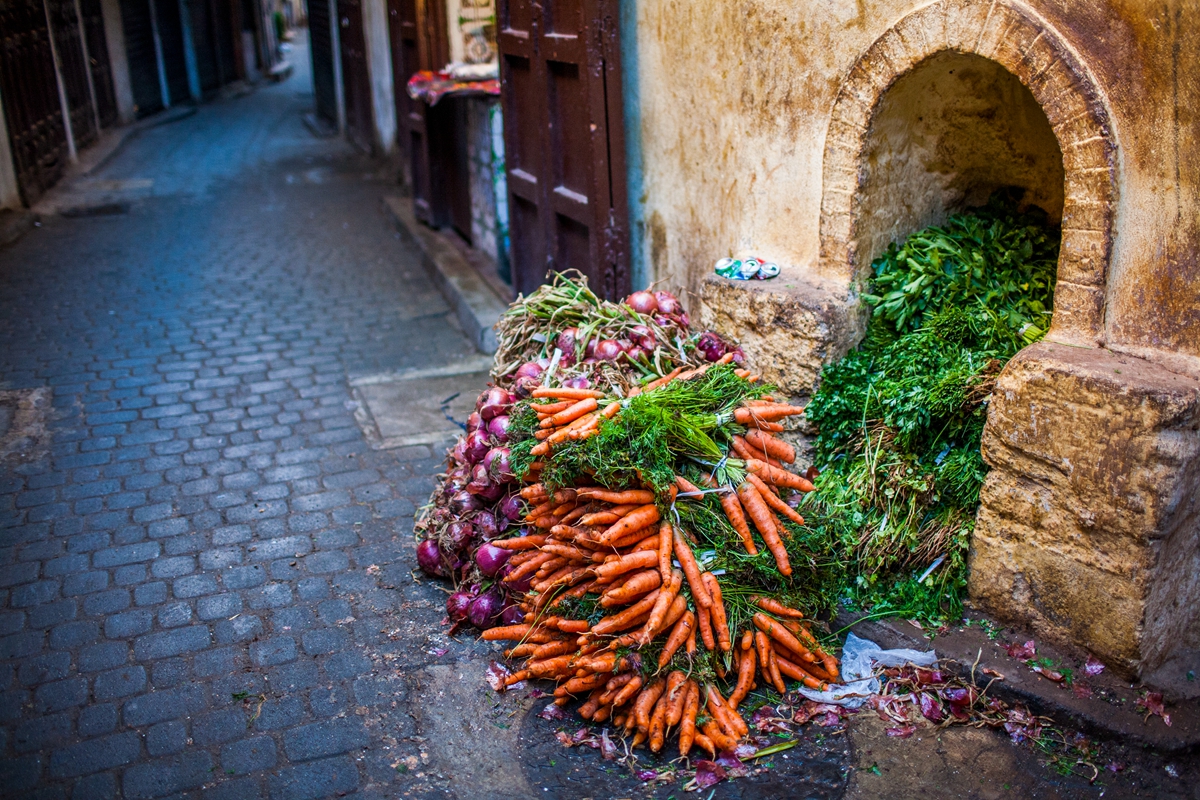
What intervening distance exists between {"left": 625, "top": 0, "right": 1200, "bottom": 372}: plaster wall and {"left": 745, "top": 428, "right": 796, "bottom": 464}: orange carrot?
90 centimetres

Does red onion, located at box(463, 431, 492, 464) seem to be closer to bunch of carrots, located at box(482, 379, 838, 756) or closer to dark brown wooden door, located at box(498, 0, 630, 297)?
bunch of carrots, located at box(482, 379, 838, 756)

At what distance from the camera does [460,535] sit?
4434 mm

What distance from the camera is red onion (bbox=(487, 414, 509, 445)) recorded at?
439 cm

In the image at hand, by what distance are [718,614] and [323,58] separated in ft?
58.9

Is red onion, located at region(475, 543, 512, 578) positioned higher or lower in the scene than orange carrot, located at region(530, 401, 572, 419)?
lower

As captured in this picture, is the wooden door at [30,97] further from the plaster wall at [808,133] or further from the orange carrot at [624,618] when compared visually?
the orange carrot at [624,618]

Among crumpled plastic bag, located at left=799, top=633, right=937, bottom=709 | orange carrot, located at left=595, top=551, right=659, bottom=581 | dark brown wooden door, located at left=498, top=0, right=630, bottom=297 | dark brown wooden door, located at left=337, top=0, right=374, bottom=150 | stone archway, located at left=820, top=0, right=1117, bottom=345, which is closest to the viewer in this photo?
stone archway, located at left=820, top=0, right=1117, bottom=345

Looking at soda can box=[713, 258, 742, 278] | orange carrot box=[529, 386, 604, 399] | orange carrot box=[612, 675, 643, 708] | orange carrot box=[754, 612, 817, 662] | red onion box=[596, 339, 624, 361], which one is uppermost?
soda can box=[713, 258, 742, 278]

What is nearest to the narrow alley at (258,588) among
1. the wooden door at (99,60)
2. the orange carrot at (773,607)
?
the orange carrot at (773,607)

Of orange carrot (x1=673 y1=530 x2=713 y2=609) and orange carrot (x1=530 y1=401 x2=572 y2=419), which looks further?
orange carrot (x1=530 y1=401 x2=572 y2=419)

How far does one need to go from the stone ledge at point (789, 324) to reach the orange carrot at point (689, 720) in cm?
168

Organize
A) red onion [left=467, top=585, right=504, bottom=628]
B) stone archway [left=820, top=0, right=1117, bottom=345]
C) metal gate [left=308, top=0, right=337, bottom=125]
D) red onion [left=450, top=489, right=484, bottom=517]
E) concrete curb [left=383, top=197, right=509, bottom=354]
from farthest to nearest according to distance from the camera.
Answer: metal gate [left=308, top=0, right=337, bottom=125] < concrete curb [left=383, top=197, right=509, bottom=354] < red onion [left=450, top=489, right=484, bottom=517] < red onion [left=467, top=585, right=504, bottom=628] < stone archway [left=820, top=0, right=1117, bottom=345]

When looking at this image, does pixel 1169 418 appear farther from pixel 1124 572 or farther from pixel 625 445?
pixel 625 445

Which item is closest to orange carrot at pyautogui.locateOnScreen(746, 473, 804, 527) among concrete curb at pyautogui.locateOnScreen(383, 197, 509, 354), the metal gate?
concrete curb at pyautogui.locateOnScreen(383, 197, 509, 354)
